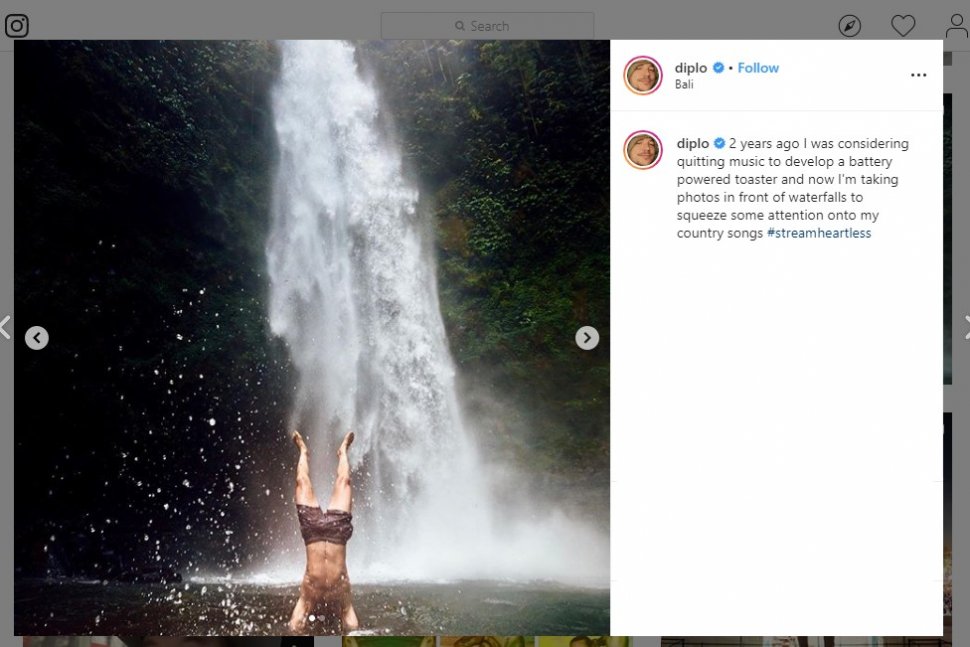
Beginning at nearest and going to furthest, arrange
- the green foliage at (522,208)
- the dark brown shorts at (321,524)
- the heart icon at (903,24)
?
the heart icon at (903,24)
the green foliage at (522,208)
the dark brown shorts at (321,524)

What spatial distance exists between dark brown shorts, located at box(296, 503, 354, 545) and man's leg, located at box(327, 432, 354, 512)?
32 millimetres

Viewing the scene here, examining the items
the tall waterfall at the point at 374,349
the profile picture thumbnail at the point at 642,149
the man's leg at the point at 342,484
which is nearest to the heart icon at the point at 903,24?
the profile picture thumbnail at the point at 642,149

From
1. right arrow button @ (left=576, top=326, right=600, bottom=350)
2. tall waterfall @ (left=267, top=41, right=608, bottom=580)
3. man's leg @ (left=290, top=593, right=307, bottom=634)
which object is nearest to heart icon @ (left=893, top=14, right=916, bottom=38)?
right arrow button @ (left=576, top=326, right=600, bottom=350)

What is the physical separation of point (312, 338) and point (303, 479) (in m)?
0.67

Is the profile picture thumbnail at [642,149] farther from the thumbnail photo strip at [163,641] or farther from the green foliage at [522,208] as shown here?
the thumbnail photo strip at [163,641]

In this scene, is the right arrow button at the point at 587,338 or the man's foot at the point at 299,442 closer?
the right arrow button at the point at 587,338

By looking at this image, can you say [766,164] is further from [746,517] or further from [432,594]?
[432,594]

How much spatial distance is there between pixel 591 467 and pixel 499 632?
886 millimetres

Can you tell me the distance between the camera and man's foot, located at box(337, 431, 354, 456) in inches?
157

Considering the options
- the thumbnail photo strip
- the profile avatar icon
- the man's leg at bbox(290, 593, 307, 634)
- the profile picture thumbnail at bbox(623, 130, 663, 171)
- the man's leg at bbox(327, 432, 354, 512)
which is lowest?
the thumbnail photo strip

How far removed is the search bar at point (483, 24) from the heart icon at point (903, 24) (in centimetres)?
132

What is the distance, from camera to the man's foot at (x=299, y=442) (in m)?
3.97

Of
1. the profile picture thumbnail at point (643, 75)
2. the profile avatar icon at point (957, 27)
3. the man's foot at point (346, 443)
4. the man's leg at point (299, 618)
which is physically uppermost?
the profile avatar icon at point (957, 27)

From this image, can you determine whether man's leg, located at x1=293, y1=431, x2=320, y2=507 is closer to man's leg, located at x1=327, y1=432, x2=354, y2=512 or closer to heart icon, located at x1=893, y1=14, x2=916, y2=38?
man's leg, located at x1=327, y1=432, x2=354, y2=512
